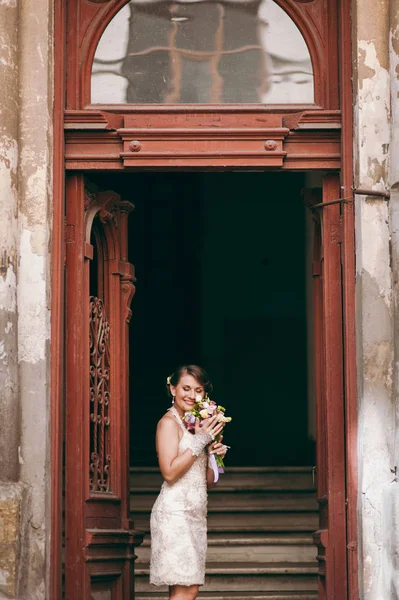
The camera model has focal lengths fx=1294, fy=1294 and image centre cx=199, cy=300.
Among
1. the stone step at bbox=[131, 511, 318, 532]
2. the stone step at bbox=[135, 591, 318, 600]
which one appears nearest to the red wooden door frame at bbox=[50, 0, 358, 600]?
the stone step at bbox=[135, 591, 318, 600]

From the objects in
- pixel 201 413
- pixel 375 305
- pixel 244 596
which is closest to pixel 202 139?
pixel 375 305

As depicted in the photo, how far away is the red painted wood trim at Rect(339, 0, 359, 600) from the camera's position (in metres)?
7.26

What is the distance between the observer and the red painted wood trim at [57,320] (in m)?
7.24

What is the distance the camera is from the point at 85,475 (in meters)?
7.67

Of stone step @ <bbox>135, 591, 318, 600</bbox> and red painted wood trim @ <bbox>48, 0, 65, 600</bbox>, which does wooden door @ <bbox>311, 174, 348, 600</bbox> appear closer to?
red painted wood trim @ <bbox>48, 0, 65, 600</bbox>

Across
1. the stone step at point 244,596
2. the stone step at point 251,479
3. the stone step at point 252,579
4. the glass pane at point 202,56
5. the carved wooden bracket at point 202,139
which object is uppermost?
the glass pane at point 202,56

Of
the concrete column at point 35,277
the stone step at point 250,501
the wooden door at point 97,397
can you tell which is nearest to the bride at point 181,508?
the wooden door at point 97,397

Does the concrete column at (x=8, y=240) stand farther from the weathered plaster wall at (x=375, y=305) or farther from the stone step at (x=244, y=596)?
the stone step at (x=244, y=596)

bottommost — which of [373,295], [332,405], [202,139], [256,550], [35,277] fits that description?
[256,550]

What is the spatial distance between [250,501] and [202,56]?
5666mm

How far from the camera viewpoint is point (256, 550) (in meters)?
11.2

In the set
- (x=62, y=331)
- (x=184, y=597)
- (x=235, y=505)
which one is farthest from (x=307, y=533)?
(x=62, y=331)

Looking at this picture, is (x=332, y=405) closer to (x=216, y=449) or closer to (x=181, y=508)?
(x=216, y=449)

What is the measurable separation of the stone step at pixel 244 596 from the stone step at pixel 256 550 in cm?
51
